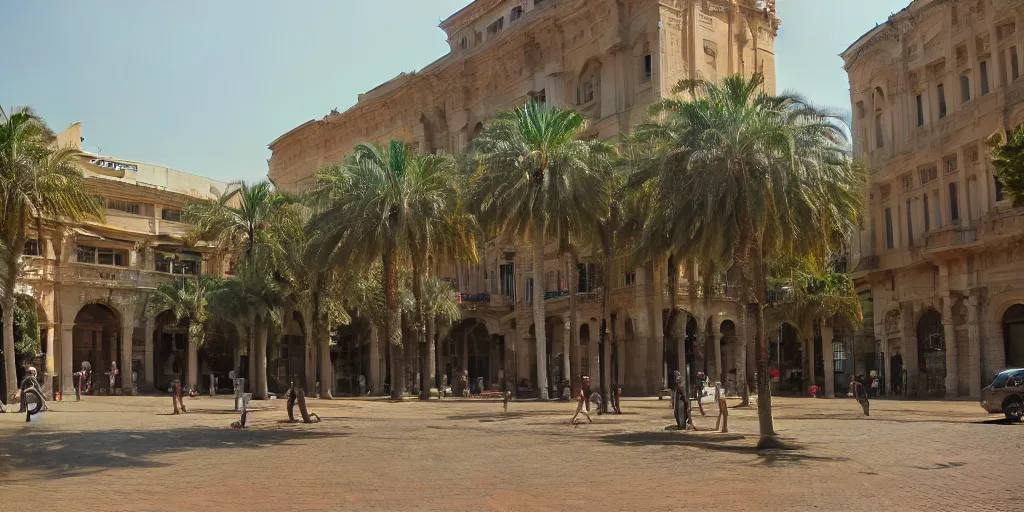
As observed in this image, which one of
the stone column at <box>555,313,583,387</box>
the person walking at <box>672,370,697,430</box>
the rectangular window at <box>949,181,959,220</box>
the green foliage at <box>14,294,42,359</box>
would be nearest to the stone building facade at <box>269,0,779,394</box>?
the stone column at <box>555,313,583,387</box>

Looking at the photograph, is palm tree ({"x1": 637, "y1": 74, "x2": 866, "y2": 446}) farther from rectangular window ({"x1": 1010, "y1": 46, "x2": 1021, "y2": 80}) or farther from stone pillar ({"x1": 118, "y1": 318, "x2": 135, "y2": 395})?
stone pillar ({"x1": 118, "y1": 318, "x2": 135, "y2": 395})

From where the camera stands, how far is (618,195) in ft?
125

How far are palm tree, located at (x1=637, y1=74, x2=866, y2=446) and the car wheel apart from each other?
6.99 metres

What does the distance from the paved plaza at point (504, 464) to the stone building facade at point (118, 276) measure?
22.0 m

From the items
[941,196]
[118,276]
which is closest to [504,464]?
[941,196]

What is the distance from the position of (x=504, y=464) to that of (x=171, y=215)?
48442 mm

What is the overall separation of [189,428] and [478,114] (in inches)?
1808

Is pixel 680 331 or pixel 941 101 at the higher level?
pixel 941 101

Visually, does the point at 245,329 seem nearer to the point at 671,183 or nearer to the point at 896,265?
the point at 671,183

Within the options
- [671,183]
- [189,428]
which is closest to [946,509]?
[671,183]

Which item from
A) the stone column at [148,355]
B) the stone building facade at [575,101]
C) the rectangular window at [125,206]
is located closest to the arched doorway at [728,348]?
the stone building facade at [575,101]

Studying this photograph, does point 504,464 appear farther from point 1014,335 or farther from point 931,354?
point 931,354

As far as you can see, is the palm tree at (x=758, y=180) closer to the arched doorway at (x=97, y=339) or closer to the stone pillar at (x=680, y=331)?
the stone pillar at (x=680, y=331)

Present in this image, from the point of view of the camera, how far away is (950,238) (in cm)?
4525
